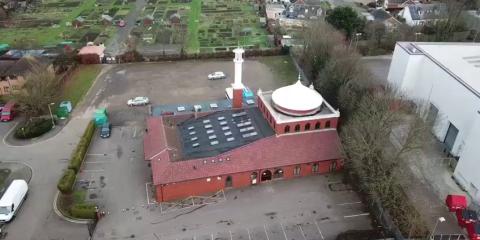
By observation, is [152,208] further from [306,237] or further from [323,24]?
[323,24]

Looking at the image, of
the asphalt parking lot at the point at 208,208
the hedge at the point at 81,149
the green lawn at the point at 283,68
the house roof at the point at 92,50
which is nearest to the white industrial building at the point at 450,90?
the asphalt parking lot at the point at 208,208

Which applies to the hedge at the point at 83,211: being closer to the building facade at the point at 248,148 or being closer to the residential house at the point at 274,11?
the building facade at the point at 248,148

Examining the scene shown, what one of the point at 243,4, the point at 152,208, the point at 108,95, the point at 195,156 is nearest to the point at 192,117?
the point at 195,156

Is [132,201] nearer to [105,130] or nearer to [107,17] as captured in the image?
[105,130]

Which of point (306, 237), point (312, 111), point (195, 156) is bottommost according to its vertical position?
point (306, 237)

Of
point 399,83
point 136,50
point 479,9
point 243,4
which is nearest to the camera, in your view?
point 399,83

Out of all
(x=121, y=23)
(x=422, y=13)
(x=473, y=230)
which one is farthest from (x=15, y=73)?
(x=422, y=13)

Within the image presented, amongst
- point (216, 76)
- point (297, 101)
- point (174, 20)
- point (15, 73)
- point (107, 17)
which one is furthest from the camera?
point (107, 17)
